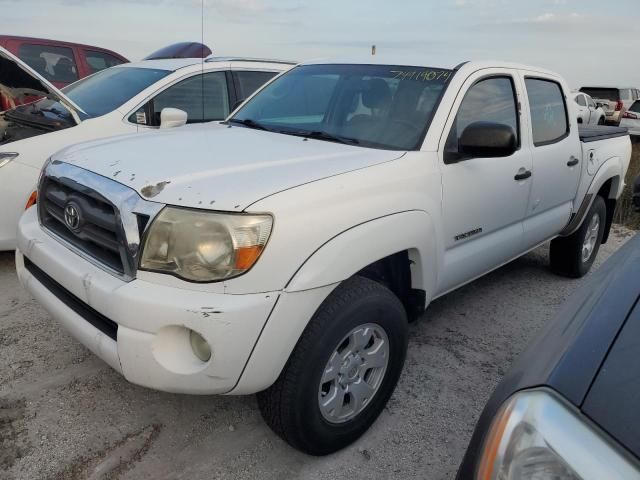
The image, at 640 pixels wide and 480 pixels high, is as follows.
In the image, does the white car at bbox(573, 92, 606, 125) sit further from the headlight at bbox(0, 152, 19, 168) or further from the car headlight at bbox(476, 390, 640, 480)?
the car headlight at bbox(476, 390, 640, 480)

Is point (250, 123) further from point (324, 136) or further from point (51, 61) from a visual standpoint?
point (51, 61)

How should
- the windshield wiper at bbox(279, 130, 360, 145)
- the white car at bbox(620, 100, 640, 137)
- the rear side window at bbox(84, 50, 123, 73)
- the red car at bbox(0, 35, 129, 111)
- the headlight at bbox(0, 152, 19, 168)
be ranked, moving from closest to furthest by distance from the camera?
the windshield wiper at bbox(279, 130, 360, 145) < the headlight at bbox(0, 152, 19, 168) < the red car at bbox(0, 35, 129, 111) < the rear side window at bbox(84, 50, 123, 73) < the white car at bbox(620, 100, 640, 137)

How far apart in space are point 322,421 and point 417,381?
3.03 feet

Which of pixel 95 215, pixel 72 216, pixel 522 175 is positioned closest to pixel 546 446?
pixel 95 215

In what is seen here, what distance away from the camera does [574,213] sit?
4.21m

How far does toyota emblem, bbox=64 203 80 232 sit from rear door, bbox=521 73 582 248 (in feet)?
8.82

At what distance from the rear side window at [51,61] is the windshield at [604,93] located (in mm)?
20569

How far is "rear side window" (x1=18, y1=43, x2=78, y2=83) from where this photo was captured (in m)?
7.30

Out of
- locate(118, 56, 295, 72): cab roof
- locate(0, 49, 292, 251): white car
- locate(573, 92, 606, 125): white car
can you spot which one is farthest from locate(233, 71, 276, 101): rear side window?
locate(573, 92, 606, 125): white car

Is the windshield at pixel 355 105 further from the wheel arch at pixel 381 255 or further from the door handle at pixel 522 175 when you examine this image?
the door handle at pixel 522 175

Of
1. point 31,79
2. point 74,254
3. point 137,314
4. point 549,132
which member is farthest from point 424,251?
point 31,79

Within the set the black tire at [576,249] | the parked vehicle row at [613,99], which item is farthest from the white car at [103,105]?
the parked vehicle row at [613,99]

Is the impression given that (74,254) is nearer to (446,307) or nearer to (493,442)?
(493,442)

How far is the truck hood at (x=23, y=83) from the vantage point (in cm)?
397
